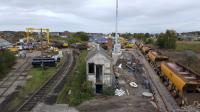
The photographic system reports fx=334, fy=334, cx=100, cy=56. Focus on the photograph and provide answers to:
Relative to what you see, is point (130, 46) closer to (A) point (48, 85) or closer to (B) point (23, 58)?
(B) point (23, 58)

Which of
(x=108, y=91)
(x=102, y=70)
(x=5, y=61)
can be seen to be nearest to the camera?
(x=108, y=91)

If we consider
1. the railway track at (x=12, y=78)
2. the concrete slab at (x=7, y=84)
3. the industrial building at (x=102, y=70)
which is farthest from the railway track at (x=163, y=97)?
the concrete slab at (x=7, y=84)

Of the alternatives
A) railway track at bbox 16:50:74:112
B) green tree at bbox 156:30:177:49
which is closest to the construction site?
railway track at bbox 16:50:74:112

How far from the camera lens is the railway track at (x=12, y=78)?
3334 centimetres

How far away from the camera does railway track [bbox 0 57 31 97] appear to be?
3334cm

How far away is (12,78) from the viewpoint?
130 ft

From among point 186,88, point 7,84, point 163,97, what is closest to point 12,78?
point 7,84

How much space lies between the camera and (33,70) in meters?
45.1

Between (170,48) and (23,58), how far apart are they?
4105 cm

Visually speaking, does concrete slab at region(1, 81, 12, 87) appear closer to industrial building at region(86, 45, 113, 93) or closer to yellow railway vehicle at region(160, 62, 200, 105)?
industrial building at region(86, 45, 113, 93)

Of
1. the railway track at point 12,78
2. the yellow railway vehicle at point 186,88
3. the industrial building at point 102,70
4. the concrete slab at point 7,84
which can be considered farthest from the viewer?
the concrete slab at point 7,84

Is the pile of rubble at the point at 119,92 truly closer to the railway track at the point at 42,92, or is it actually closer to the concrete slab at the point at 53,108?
the concrete slab at the point at 53,108

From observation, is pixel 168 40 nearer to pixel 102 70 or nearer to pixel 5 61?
pixel 5 61

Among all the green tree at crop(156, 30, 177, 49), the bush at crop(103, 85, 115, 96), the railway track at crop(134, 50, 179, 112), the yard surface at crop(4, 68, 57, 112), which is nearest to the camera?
the railway track at crop(134, 50, 179, 112)
